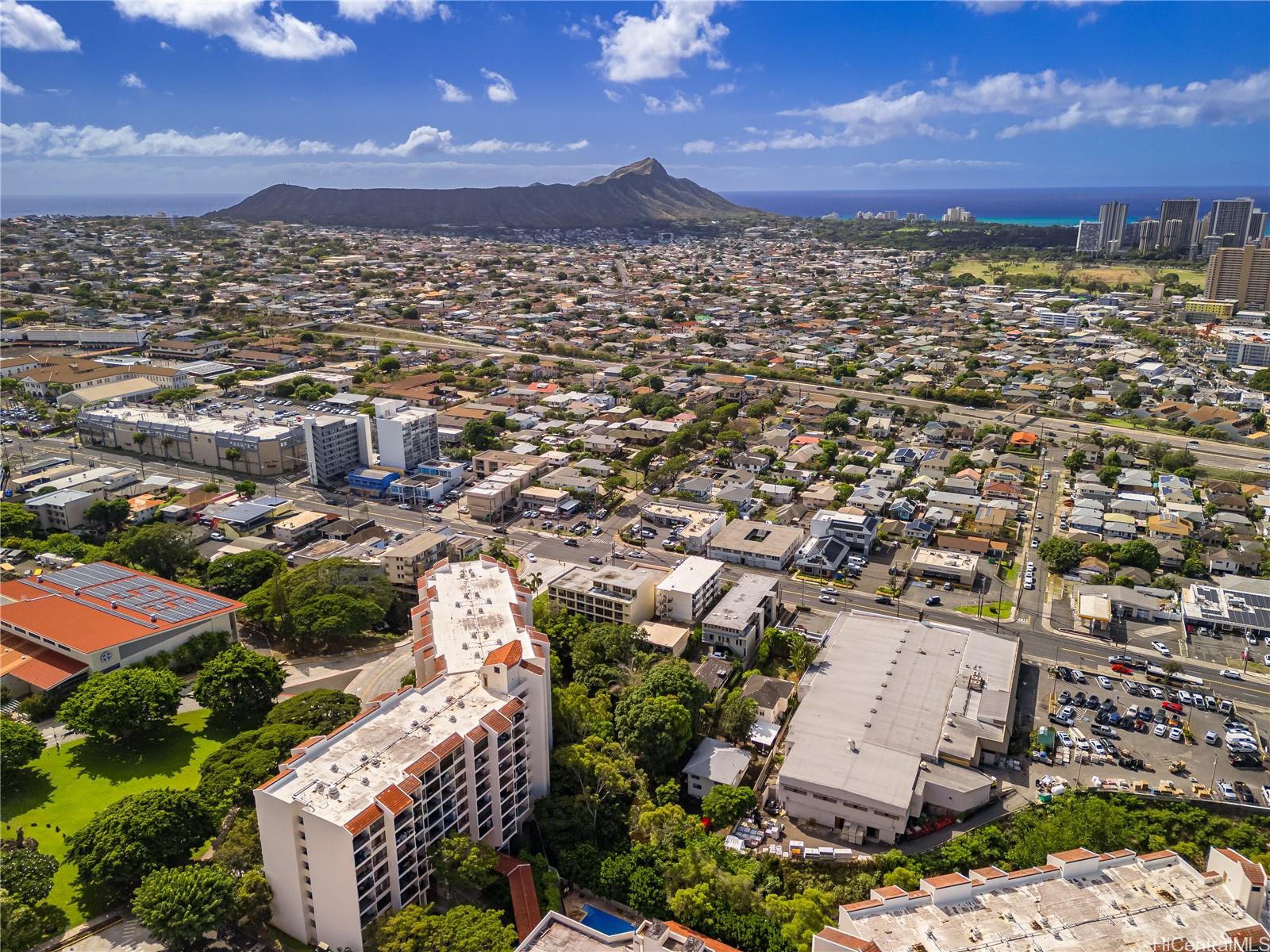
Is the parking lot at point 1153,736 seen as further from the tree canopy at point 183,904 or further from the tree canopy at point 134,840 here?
the tree canopy at point 134,840

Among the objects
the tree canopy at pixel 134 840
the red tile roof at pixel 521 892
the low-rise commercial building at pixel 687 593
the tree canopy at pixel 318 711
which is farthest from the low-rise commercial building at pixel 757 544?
the tree canopy at pixel 134 840

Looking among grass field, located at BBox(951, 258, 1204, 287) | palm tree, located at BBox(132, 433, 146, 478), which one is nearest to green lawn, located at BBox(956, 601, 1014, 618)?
palm tree, located at BBox(132, 433, 146, 478)

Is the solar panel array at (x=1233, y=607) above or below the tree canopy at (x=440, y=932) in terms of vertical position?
below

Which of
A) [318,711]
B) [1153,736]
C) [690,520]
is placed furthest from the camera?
[690,520]

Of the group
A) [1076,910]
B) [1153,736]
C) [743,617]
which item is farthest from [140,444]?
[1153,736]

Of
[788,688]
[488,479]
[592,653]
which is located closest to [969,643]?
[788,688]

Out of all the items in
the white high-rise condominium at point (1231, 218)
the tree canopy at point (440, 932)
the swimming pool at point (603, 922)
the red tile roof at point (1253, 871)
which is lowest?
the swimming pool at point (603, 922)

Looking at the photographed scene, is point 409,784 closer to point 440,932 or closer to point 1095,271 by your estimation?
point 440,932
